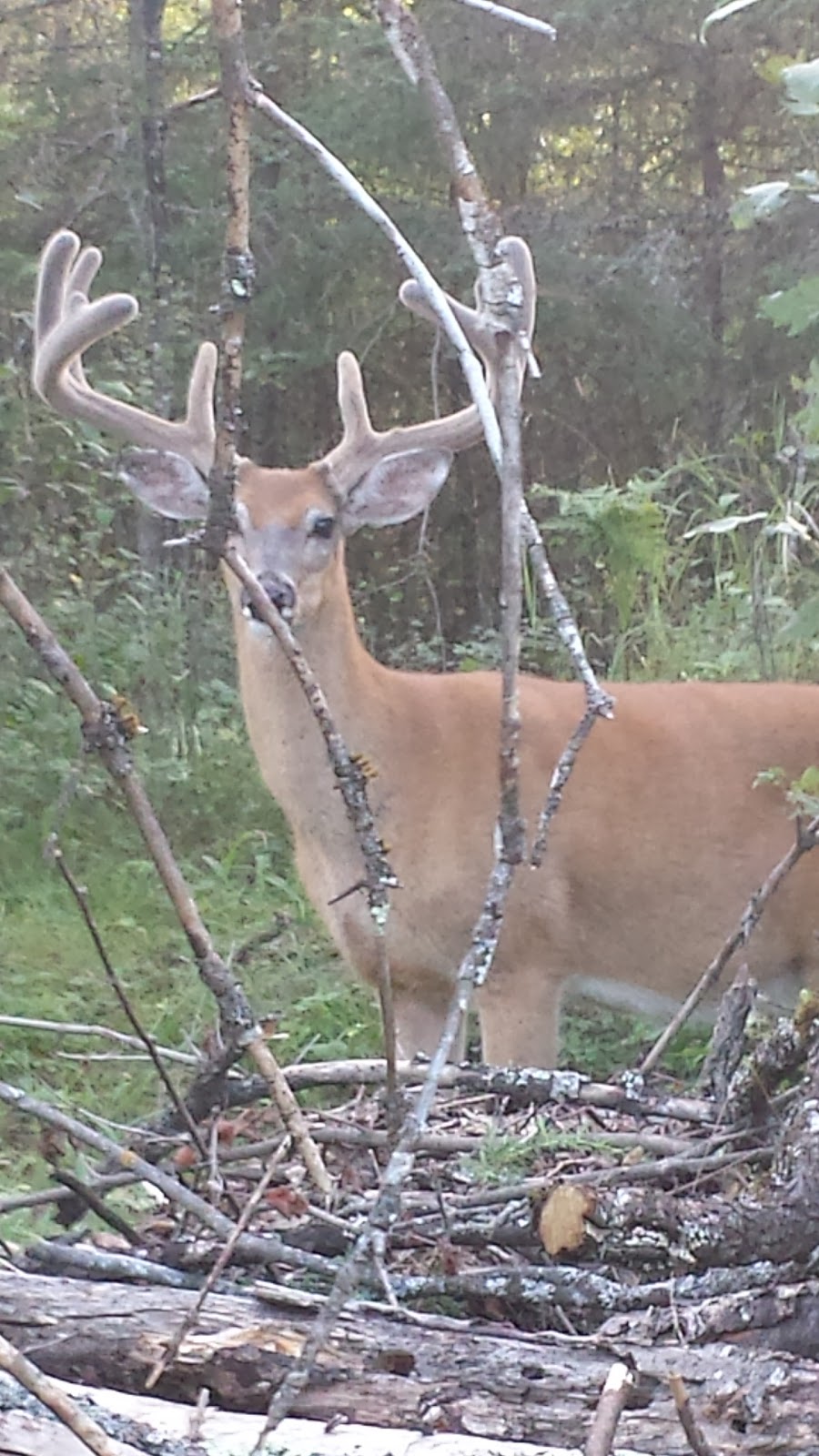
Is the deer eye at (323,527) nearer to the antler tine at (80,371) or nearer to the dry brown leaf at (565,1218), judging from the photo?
the antler tine at (80,371)

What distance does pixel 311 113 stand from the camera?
10.1 meters

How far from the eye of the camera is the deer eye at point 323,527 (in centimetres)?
523

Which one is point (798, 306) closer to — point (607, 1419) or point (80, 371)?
point (607, 1419)

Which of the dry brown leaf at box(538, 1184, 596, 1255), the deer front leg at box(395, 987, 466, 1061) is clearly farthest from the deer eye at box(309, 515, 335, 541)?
the dry brown leaf at box(538, 1184, 596, 1255)

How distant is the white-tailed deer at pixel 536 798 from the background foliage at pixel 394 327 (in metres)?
1.42

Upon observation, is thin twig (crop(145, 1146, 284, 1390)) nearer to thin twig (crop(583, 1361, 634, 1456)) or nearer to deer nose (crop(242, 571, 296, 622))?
thin twig (crop(583, 1361, 634, 1456))

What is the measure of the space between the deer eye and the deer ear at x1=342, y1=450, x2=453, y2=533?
0.52 ft

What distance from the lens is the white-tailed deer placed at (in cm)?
500

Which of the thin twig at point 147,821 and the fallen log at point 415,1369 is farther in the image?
the thin twig at point 147,821

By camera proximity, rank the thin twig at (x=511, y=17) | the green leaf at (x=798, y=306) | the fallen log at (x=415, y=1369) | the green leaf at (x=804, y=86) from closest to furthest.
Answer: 1. the thin twig at (x=511, y=17)
2. the fallen log at (x=415, y=1369)
3. the green leaf at (x=804, y=86)
4. the green leaf at (x=798, y=306)

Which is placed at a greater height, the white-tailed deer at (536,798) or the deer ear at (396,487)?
the deer ear at (396,487)

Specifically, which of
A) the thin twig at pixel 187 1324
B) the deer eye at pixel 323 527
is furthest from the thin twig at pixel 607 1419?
the deer eye at pixel 323 527

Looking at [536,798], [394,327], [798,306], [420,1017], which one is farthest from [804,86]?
[394,327]

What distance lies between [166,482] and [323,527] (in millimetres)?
485
